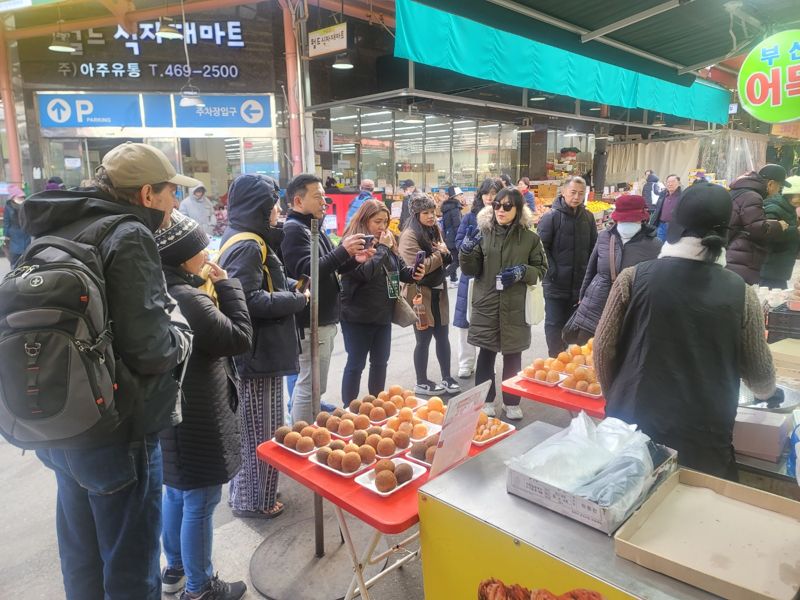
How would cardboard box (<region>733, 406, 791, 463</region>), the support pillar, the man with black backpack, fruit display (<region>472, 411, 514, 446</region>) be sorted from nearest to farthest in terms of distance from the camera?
the man with black backpack, cardboard box (<region>733, 406, 791, 463</region>), fruit display (<region>472, 411, 514, 446</region>), the support pillar

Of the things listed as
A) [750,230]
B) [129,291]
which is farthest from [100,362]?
[750,230]

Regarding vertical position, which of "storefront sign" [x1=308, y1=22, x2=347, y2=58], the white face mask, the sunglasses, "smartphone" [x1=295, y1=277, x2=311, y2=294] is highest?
"storefront sign" [x1=308, y1=22, x2=347, y2=58]

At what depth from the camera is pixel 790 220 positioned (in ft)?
19.4

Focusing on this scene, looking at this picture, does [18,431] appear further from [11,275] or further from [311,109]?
[311,109]

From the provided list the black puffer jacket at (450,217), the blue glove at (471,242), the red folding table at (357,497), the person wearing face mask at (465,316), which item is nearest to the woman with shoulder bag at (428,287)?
the person wearing face mask at (465,316)

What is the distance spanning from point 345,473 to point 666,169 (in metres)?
20.0

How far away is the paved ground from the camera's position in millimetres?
2570

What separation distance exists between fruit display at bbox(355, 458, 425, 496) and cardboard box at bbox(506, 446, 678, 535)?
0.44 m

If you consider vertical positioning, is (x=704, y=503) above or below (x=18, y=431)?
below

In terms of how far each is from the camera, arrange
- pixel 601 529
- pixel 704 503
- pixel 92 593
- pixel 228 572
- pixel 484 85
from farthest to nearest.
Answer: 1. pixel 484 85
2. pixel 228 572
3. pixel 92 593
4. pixel 704 503
5. pixel 601 529

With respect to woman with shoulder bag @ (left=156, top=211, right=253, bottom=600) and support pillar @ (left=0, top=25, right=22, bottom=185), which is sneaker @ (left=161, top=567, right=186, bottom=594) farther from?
support pillar @ (left=0, top=25, right=22, bottom=185)

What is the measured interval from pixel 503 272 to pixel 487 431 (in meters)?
1.84

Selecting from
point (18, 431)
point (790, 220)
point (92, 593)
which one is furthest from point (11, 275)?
point (790, 220)

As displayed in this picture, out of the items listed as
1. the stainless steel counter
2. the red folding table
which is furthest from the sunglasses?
the stainless steel counter
